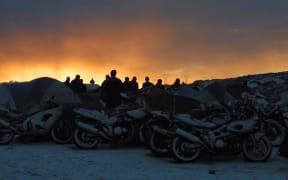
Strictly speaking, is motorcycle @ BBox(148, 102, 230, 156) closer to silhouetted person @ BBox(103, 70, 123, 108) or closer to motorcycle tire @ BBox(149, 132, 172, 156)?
motorcycle tire @ BBox(149, 132, 172, 156)

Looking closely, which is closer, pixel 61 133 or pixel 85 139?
pixel 85 139

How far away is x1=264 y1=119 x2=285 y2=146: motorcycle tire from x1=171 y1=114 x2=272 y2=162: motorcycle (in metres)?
2.71

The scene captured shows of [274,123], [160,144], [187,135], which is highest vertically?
[274,123]

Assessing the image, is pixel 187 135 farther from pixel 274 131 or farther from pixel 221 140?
pixel 274 131

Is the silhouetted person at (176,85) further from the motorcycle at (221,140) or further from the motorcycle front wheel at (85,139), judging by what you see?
the motorcycle at (221,140)

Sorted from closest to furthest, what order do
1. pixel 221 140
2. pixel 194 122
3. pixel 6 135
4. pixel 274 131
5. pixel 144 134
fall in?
1. pixel 221 140
2. pixel 194 122
3. pixel 144 134
4. pixel 274 131
5. pixel 6 135

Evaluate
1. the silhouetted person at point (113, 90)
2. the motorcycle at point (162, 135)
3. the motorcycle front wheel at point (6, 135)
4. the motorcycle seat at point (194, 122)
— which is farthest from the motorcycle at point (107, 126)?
the motorcycle seat at point (194, 122)

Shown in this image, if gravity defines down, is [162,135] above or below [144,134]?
below

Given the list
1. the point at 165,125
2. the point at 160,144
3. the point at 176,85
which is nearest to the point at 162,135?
the point at 160,144

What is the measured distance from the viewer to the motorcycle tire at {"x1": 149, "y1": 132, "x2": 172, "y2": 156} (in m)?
11.7

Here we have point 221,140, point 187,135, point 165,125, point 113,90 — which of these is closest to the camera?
point 187,135

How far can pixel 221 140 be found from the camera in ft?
36.2

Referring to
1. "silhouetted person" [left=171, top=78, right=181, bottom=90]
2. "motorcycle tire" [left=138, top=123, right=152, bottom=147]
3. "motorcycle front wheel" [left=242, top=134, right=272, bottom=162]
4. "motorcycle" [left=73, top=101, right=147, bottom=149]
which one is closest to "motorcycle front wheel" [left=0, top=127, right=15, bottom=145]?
"motorcycle" [left=73, top=101, right=147, bottom=149]

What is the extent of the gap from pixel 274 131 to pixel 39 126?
5.82 m
